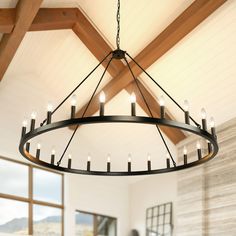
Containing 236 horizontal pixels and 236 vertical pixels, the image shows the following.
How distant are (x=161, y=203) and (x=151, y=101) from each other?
246 cm

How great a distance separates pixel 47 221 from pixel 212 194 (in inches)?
122

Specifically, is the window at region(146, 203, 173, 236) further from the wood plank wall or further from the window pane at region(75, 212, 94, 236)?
the window pane at region(75, 212, 94, 236)

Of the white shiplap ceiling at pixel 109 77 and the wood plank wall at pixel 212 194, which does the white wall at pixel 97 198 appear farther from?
the wood plank wall at pixel 212 194

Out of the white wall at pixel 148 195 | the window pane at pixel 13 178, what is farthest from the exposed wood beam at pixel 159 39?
the white wall at pixel 148 195

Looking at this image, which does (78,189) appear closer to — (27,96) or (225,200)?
(27,96)

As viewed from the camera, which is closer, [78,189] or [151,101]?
[151,101]

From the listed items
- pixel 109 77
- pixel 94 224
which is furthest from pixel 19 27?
pixel 94 224

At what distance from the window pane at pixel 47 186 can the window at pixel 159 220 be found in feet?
6.31

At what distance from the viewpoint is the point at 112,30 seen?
7.45 meters

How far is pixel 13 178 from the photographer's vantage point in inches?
332

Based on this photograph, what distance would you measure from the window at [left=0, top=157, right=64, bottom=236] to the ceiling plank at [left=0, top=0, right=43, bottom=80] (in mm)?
2176

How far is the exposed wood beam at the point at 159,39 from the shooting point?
6.32 meters

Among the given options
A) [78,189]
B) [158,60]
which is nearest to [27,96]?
[78,189]

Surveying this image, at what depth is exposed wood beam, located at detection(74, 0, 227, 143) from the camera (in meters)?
6.32
